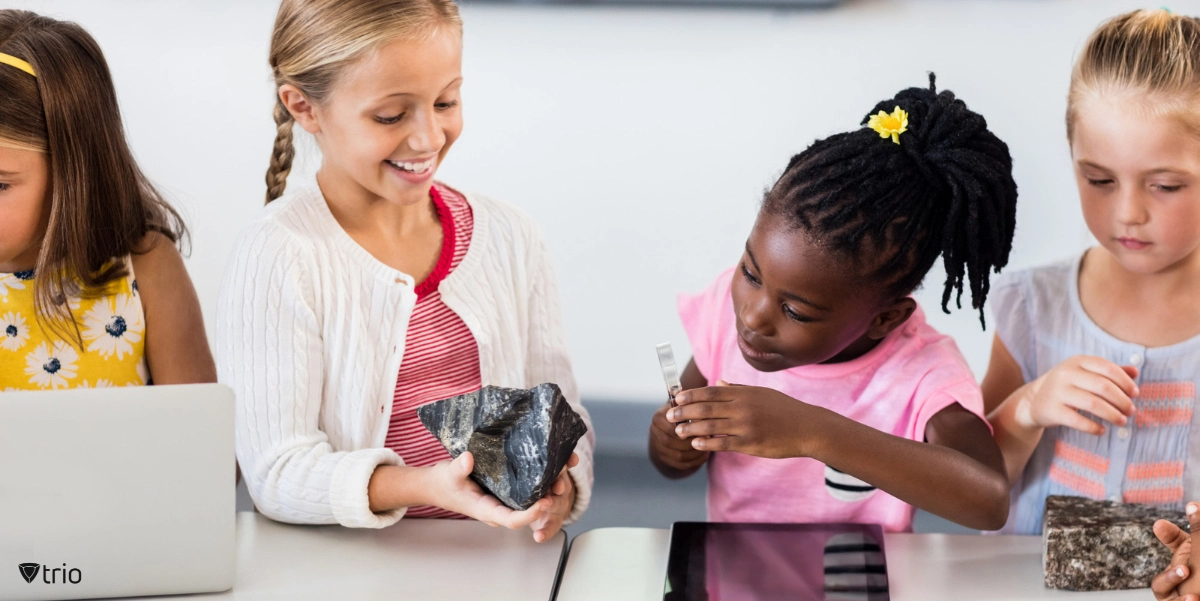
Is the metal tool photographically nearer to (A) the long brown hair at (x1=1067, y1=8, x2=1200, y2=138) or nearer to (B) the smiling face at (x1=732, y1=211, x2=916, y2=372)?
(B) the smiling face at (x1=732, y1=211, x2=916, y2=372)

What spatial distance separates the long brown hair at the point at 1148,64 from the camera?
4.05 feet

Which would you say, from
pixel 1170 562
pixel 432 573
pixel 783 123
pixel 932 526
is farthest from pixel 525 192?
pixel 1170 562

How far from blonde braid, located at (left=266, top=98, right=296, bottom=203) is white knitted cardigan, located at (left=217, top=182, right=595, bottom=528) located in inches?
3.9

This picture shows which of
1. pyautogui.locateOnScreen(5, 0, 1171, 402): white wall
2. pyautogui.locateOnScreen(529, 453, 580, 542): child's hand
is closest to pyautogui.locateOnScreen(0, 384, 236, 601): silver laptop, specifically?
pyautogui.locateOnScreen(529, 453, 580, 542): child's hand

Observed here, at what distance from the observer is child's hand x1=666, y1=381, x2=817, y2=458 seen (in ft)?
3.35

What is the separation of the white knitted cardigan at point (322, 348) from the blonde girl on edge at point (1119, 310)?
556 millimetres

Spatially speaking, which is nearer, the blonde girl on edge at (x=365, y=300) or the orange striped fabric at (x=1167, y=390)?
the blonde girl on edge at (x=365, y=300)

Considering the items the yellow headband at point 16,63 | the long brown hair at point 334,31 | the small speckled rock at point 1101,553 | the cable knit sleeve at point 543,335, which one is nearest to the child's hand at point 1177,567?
the small speckled rock at point 1101,553

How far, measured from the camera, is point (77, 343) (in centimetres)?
129

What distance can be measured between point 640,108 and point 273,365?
147 cm

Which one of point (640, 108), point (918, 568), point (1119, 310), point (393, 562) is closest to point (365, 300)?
point (393, 562)

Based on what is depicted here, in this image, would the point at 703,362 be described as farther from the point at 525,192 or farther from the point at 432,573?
the point at 525,192

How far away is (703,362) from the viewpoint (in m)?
1.37

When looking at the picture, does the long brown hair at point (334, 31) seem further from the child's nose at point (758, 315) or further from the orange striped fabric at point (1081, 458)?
the orange striped fabric at point (1081, 458)
